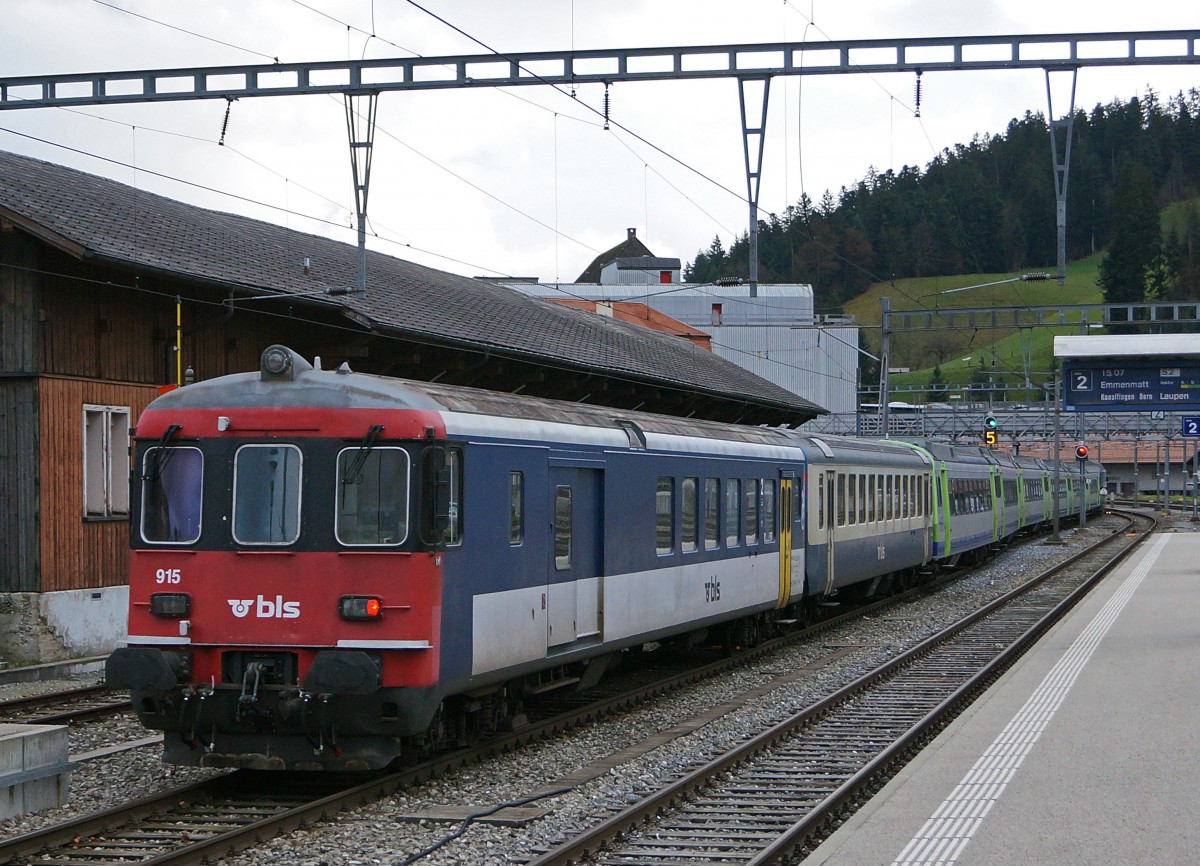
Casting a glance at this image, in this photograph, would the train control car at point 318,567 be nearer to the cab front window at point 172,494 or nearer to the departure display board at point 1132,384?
the cab front window at point 172,494

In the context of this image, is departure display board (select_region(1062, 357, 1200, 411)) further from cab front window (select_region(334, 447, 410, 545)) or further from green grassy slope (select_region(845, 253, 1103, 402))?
green grassy slope (select_region(845, 253, 1103, 402))

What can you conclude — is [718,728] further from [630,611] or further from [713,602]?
[713,602]

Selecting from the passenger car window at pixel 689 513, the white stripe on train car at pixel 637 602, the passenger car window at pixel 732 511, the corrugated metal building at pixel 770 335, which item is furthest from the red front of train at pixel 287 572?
the corrugated metal building at pixel 770 335

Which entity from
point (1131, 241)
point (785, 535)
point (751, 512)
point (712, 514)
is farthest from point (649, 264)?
point (712, 514)

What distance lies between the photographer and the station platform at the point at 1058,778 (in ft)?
25.2

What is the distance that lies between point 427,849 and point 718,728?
5.11 meters

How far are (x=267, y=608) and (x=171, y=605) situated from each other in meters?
0.69

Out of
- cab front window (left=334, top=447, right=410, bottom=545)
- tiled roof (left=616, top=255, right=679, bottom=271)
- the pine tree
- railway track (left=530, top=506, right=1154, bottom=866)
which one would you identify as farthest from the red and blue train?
the pine tree

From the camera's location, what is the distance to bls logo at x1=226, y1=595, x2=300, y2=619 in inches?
382

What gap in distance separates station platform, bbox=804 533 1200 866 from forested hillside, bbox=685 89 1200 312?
8791cm

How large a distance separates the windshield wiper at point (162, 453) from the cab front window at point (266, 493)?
498mm

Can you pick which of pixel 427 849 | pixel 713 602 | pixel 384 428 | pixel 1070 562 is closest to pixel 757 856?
pixel 427 849

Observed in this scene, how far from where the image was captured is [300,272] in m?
22.0

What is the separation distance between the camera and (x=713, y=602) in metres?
16.3
